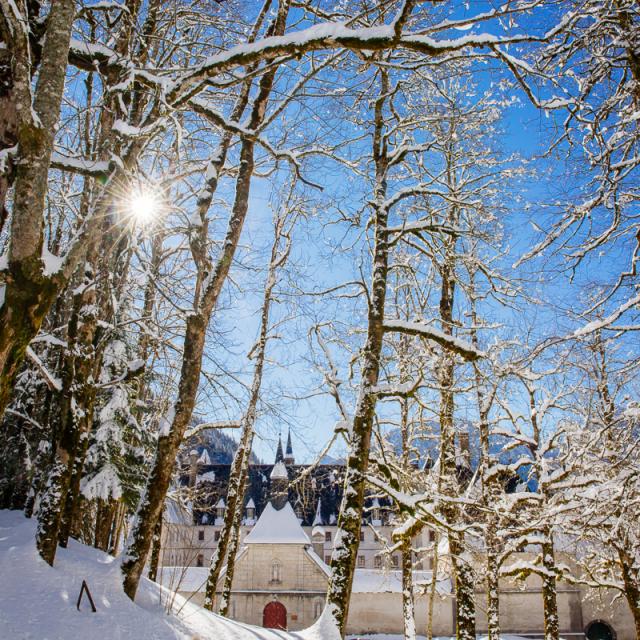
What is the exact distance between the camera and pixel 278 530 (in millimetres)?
40062

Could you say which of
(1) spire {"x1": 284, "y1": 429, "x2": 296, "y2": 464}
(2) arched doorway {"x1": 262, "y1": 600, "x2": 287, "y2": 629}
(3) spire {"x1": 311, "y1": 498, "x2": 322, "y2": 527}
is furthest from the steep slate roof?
(2) arched doorway {"x1": 262, "y1": 600, "x2": 287, "y2": 629}

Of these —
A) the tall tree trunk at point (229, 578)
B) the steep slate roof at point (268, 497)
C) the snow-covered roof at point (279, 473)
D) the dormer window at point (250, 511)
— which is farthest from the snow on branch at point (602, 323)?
the dormer window at point (250, 511)

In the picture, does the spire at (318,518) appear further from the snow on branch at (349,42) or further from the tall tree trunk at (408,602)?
the snow on branch at (349,42)

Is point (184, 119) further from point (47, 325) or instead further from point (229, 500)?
point (229, 500)

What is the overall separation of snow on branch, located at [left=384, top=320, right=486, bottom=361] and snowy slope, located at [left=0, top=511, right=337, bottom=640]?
4.17 meters

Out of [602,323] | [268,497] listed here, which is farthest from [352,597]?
[602,323]

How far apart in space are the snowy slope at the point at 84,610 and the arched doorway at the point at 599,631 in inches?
1518

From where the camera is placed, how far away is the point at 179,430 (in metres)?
6.34

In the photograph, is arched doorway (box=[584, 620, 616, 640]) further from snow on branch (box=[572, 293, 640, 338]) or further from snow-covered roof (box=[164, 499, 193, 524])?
snow on branch (box=[572, 293, 640, 338])

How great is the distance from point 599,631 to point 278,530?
2413cm

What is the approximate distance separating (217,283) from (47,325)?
28.7 ft

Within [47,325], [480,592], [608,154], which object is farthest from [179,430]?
[480,592]

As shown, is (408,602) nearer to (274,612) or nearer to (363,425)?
(363,425)

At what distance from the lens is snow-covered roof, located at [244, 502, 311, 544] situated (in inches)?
1527
